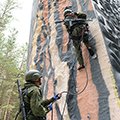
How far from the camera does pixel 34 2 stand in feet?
41.9

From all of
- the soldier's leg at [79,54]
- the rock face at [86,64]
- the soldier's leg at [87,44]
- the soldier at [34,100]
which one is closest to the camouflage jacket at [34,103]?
the soldier at [34,100]

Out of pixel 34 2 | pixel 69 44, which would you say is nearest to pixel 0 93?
pixel 34 2

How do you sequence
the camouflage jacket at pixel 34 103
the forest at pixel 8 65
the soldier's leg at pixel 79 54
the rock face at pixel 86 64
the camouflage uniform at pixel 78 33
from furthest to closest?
the forest at pixel 8 65, the soldier's leg at pixel 79 54, the camouflage uniform at pixel 78 33, the rock face at pixel 86 64, the camouflage jacket at pixel 34 103

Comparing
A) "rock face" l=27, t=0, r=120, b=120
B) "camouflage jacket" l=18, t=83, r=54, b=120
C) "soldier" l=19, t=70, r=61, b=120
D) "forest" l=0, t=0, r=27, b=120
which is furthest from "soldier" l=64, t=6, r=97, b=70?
"forest" l=0, t=0, r=27, b=120

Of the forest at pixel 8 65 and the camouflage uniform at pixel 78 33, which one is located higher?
the forest at pixel 8 65

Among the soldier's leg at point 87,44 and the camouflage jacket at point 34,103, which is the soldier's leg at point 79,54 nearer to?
the soldier's leg at point 87,44

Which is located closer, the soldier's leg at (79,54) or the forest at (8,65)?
the soldier's leg at (79,54)

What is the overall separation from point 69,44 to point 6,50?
16.6 metres

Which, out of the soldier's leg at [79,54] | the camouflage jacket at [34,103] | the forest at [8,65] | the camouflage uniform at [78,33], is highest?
the forest at [8,65]

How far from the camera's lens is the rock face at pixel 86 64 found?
668 cm

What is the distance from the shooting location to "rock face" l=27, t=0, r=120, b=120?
6.68m

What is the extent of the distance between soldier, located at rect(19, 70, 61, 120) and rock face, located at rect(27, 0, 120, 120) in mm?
1849

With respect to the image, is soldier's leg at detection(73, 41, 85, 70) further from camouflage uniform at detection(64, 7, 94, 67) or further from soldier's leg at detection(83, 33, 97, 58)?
soldier's leg at detection(83, 33, 97, 58)

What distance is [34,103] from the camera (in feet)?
15.5
